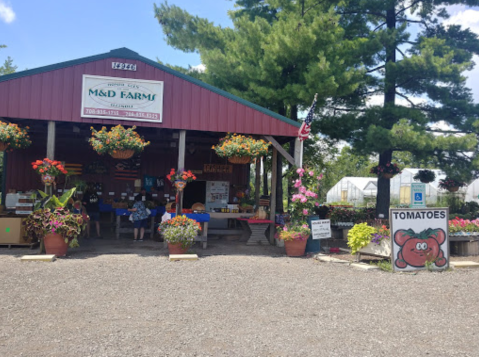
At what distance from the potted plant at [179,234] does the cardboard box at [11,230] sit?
341 centimetres

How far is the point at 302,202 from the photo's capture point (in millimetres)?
10438

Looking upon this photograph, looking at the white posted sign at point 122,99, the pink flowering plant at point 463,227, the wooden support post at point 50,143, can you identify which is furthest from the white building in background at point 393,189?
the wooden support post at point 50,143

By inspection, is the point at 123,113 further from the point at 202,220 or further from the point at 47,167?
the point at 202,220

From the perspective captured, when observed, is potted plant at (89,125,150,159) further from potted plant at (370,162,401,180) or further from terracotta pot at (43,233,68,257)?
potted plant at (370,162,401,180)

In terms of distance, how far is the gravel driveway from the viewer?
13.9 feet

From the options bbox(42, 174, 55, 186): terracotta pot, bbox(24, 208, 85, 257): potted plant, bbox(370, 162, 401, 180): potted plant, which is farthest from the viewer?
bbox(370, 162, 401, 180): potted plant

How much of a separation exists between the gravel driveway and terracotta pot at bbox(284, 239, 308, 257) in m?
1.58

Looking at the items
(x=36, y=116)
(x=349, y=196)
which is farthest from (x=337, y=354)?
(x=349, y=196)

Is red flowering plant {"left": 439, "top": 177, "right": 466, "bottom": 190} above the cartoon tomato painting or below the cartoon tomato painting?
above

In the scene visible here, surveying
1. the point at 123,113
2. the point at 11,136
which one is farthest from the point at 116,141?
the point at 11,136

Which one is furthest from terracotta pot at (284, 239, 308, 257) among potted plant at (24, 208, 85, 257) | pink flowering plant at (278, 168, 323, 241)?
potted plant at (24, 208, 85, 257)

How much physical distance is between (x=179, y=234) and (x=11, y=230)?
4.06 m

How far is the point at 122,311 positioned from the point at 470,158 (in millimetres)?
12997

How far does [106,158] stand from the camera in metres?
15.3
